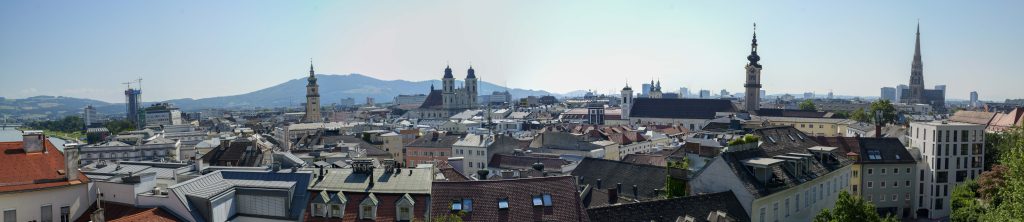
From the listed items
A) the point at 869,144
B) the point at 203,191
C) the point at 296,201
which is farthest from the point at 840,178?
the point at 203,191

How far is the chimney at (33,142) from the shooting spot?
29.3m

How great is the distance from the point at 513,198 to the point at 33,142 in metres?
21.0

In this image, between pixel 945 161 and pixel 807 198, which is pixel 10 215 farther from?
pixel 945 161

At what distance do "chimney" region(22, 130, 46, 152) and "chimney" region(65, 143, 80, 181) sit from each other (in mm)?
1623

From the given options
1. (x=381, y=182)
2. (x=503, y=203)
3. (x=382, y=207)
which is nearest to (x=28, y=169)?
(x=381, y=182)

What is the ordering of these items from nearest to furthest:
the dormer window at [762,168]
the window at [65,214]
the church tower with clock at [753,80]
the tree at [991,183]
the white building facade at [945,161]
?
the window at [65,214] < the dormer window at [762,168] < the tree at [991,183] < the white building facade at [945,161] < the church tower with clock at [753,80]

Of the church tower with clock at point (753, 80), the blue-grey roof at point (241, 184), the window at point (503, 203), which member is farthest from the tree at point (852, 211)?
the church tower with clock at point (753, 80)

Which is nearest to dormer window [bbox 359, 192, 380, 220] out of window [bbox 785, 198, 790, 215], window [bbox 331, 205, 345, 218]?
window [bbox 331, 205, 345, 218]

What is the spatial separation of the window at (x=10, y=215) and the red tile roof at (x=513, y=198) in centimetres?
1644

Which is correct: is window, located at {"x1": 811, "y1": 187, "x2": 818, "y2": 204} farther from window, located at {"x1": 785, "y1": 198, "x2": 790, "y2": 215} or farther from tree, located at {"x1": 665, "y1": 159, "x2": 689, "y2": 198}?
tree, located at {"x1": 665, "y1": 159, "x2": 689, "y2": 198}

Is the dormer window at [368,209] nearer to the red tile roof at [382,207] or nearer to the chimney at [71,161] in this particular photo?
the red tile roof at [382,207]

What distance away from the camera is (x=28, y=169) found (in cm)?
2827

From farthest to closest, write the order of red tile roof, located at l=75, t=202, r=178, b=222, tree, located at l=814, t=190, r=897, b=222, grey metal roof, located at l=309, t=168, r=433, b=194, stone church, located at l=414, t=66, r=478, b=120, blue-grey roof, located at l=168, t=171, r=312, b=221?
stone church, located at l=414, t=66, r=478, b=120 → grey metal roof, located at l=309, t=168, r=433, b=194 → tree, located at l=814, t=190, r=897, b=222 → blue-grey roof, located at l=168, t=171, r=312, b=221 → red tile roof, located at l=75, t=202, r=178, b=222

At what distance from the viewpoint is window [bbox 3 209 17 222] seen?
87.8 ft
